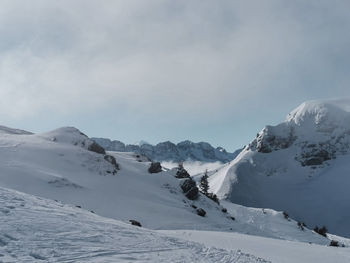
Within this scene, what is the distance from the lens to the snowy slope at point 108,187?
1419 inches

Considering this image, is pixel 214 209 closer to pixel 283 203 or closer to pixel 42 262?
pixel 42 262

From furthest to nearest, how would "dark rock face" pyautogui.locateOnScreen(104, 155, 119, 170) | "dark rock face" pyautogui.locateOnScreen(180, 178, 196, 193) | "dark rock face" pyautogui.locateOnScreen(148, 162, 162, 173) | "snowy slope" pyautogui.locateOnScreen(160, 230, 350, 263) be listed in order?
"dark rock face" pyautogui.locateOnScreen(148, 162, 162, 173)
"dark rock face" pyautogui.locateOnScreen(104, 155, 119, 170)
"dark rock face" pyautogui.locateOnScreen(180, 178, 196, 193)
"snowy slope" pyautogui.locateOnScreen(160, 230, 350, 263)

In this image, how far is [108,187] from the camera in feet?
140

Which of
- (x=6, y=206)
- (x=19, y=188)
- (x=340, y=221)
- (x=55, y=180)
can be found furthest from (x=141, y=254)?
(x=340, y=221)

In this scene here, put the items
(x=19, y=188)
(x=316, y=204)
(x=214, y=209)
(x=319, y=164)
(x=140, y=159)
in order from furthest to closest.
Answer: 1. (x=319, y=164)
2. (x=316, y=204)
3. (x=140, y=159)
4. (x=214, y=209)
5. (x=19, y=188)

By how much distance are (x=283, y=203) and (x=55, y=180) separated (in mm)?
113956

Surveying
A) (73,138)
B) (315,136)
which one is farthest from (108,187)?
(315,136)

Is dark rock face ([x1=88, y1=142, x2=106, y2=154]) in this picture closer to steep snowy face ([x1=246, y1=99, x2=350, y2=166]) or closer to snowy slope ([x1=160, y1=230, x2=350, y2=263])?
snowy slope ([x1=160, y1=230, x2=350, y2=263])

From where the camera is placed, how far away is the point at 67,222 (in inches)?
682

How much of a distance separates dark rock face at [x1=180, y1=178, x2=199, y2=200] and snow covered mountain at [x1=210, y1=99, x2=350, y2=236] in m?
71.8

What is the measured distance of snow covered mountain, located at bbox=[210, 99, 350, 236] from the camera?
125188 mm

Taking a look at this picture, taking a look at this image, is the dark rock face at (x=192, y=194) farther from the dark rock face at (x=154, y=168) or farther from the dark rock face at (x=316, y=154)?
the dark rock face at (x=316, y=154)

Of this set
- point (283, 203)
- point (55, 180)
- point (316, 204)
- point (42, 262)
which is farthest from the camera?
point (283, 203)

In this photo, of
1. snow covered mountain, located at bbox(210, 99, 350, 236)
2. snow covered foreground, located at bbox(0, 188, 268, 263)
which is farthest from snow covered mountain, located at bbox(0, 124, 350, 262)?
snow covered mountain, located at bbox(210, 99, 350, 236)
